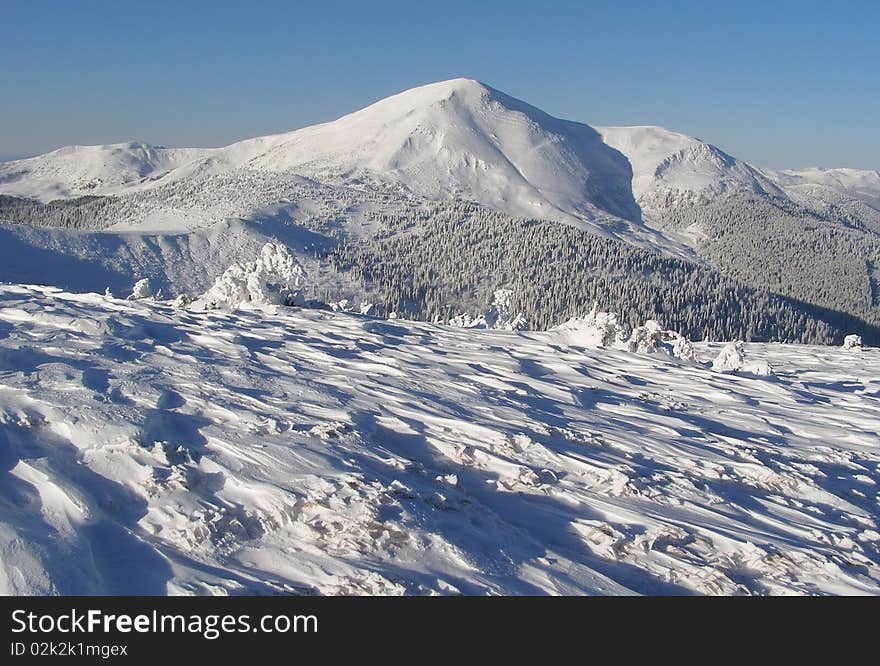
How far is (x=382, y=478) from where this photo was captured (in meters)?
9.12

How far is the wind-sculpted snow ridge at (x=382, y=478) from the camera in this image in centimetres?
727

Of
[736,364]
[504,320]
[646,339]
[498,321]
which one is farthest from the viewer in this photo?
[504,320]

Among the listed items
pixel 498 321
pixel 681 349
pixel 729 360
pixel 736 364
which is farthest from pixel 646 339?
pixel 498 321

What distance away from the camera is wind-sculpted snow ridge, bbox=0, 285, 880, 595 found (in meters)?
7.27

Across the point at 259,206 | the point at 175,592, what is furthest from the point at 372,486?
the point at 259,206

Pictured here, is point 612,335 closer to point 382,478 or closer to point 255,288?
point 255,288

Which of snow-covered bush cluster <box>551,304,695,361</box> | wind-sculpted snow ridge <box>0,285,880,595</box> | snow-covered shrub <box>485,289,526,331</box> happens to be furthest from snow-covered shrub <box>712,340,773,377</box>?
snow-covered shrub <box>485,289,526,331</box>

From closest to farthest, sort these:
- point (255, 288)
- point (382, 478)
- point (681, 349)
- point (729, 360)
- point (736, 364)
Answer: point (382, 478), point (736, 364), point (729, 360), point (681, 349), point (255, 288)

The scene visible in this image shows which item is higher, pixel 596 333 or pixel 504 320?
pixel 596 333

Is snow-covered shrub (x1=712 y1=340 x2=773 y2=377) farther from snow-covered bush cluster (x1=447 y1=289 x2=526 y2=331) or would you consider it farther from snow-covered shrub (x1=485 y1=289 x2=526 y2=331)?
snow-covered shrub (x1=485 y1=289 x2=526 y2=331)

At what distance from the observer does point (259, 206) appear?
140 metres

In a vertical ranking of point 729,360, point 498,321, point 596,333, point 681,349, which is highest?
point 596,333

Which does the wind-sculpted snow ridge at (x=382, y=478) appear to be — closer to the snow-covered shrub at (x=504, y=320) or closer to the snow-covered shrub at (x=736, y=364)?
the snow-covered shrub at (x=736, y=364)

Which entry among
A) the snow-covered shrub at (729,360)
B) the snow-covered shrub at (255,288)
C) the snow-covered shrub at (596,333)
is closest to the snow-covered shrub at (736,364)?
the snow-covered shrub at (729,360)
